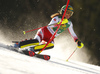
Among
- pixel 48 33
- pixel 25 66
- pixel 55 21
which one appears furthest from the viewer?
pixel 48 33

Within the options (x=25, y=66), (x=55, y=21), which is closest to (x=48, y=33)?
(x=55, y=21)

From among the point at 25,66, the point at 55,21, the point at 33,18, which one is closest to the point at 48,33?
the point at 55,21

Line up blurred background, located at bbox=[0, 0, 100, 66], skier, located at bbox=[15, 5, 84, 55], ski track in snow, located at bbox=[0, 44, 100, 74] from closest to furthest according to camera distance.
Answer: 1. ski track in snow, located at bbox=[0, 44, 100, 74]
2. skier, located at bbox=[15, 5, 84, 55]
3. blurred background, located at bbox=[0, 0, 100, 66]

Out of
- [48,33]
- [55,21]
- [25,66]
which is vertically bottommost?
[25,66]

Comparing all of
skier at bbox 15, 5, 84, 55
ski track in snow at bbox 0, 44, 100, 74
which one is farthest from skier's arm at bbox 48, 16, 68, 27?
ski track in snow at bbox 0, 44, 100, 74

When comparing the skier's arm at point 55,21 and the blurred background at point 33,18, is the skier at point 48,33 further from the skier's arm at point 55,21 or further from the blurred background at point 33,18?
the blurred background at point 33,18

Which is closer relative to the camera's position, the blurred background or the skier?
the skier

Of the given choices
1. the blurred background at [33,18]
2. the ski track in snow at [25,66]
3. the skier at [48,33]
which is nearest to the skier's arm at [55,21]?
the skier at [48,33]

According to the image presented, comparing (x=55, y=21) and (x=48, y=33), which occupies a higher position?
(x=55, y=21)

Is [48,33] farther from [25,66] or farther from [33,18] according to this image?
[33,18]

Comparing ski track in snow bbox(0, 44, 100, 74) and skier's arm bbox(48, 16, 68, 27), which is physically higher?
skier's arm bbox(48, 16, 68, 27)

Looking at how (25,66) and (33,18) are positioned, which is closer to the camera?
(25,66)

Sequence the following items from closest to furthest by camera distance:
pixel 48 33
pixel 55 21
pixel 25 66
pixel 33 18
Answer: pixel 25 66, pixel 55 21, pixel 48 33, pixel 33 18

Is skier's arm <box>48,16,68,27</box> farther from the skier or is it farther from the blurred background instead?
the blurred background
